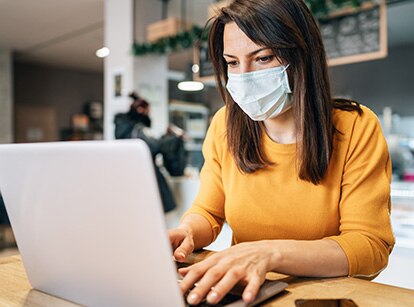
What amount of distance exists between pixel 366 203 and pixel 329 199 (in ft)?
0.31

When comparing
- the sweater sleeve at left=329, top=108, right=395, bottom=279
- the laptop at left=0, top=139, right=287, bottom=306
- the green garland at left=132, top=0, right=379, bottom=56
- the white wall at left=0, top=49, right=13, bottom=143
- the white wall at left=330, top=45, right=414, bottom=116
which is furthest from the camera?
the white wall at left=0, top=49, right=13, bottom=143

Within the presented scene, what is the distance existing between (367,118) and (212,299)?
0.64 m

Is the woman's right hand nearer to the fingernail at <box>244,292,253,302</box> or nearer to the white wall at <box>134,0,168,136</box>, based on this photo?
the fingernail at <box>244,292,253,302</box>

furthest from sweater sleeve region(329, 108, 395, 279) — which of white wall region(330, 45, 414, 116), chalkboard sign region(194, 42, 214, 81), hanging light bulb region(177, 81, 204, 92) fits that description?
white wall region(330, 45, 414, 116)

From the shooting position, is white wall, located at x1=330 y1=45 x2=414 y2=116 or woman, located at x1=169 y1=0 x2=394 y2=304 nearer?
woman, located at x1=169 y1=0 x2=394 y2=304

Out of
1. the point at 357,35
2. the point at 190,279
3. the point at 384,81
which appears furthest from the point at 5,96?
the point at 190,279

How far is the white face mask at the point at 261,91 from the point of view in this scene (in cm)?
104

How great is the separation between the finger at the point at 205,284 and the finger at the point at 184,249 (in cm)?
22

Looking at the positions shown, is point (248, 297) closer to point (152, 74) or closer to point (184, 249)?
point (184, 249)

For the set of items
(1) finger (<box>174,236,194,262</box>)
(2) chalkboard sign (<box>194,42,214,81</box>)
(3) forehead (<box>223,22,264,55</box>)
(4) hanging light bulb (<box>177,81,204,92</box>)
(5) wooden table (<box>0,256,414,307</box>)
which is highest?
(2) chalkboard sign (<box>194,42,214,81</box>)

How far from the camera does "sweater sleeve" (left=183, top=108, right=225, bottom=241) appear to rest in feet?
3.81

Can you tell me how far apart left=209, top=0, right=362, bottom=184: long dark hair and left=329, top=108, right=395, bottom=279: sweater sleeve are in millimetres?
58

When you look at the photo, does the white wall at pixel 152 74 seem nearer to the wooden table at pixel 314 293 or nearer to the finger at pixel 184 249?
the finger at pixel 184 249

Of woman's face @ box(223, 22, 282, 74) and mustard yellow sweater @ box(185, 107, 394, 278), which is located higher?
woman's face @ box(223, 22, 282, 74)
